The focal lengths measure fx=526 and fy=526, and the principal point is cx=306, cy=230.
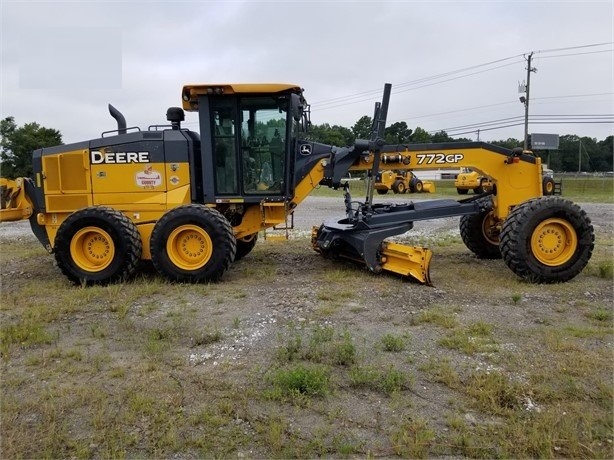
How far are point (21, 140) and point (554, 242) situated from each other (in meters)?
38.1

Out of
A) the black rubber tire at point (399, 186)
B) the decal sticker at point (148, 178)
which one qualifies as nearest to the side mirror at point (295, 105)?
the decal sticker at point (148, 178)

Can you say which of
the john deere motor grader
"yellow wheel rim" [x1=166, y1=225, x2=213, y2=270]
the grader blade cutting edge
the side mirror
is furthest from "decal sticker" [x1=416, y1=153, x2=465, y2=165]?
"yellow wheel rim" [x1=166, y1=225, x2=213, y2=270]

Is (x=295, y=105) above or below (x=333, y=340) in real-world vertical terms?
above

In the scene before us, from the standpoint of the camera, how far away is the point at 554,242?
24.9 feet

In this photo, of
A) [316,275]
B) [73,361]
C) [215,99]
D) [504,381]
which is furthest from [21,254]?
[504,381]

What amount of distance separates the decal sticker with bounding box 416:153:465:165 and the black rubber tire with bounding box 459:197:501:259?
1450 mm

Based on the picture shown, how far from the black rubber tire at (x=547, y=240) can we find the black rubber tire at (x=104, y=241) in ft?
17.7

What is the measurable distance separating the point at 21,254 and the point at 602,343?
10.6 meters

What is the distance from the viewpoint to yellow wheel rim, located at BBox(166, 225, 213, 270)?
7656mm

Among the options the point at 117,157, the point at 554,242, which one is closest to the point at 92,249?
the point at 117,157

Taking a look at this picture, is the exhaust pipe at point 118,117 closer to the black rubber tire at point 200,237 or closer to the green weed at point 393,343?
the black rubber tire at point 200,237

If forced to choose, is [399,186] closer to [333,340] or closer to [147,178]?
[147,178]

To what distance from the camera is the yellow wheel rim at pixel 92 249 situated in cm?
771

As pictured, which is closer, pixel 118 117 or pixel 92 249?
pixel 92 249
